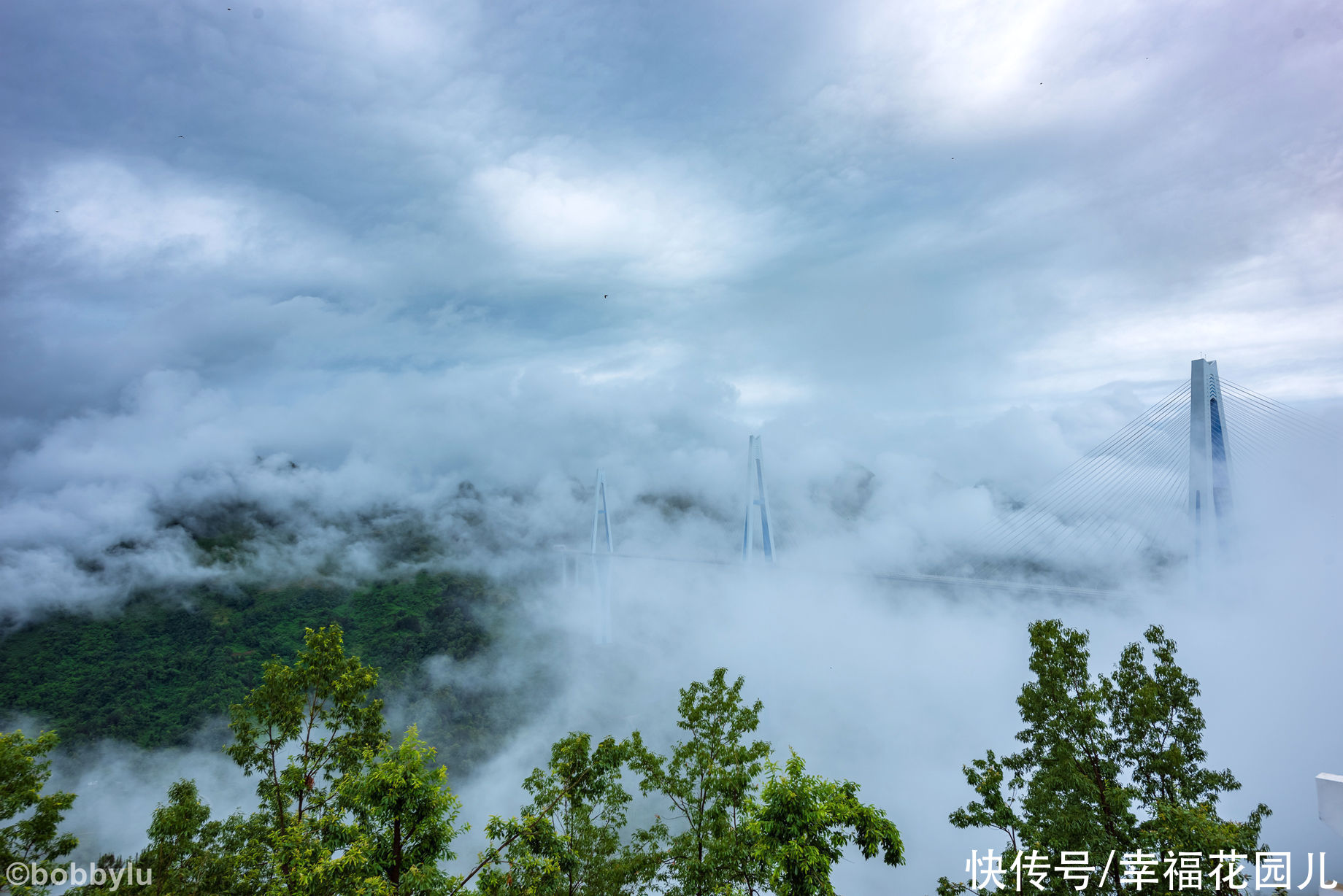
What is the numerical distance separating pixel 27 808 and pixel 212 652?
353 ft

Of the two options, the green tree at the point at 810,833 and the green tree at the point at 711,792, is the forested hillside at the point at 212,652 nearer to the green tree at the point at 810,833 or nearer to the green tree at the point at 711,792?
the green tree at the point at 711,792

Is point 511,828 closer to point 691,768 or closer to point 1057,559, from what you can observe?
point 691,768

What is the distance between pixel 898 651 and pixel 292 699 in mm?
75468

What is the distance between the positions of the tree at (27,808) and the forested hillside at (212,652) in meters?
57.4

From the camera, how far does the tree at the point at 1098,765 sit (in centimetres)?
928

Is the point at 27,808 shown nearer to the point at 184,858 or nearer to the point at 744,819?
the point at 184,858

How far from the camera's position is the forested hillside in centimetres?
7381

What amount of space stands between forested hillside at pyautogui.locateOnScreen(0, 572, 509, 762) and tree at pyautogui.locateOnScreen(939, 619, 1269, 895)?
209ft

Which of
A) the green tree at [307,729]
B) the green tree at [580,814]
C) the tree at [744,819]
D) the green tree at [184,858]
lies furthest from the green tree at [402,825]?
the tree at [744,819]

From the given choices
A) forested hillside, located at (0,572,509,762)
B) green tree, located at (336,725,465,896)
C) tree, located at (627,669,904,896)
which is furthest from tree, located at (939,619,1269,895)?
forested hillside, located at (0,572,509,762)

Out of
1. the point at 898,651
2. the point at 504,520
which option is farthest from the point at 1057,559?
the point at 504,520

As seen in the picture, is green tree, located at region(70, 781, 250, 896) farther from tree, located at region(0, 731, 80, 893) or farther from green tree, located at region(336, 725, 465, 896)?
green tree, located at region(336, 725, 465, 896)

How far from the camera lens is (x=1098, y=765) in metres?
10.1

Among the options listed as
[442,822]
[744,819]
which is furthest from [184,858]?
[744,819]
